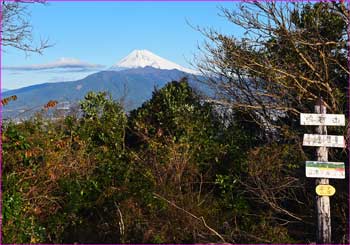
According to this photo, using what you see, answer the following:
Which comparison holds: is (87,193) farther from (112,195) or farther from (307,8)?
(307,8)

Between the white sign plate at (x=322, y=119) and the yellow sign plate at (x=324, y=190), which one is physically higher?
the white sign plate at (x=322, y=119)

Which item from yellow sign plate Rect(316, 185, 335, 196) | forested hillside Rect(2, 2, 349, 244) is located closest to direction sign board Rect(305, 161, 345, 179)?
yellow sign plate Rect(316, 185, 335, 196)

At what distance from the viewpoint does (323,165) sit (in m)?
5.55

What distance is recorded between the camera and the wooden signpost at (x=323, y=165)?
5.54m

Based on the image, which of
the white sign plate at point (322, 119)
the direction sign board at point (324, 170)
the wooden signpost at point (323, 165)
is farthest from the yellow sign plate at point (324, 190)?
the white sign plate at point (322, 119)

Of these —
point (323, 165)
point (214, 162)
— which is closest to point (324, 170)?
point (323, 165)

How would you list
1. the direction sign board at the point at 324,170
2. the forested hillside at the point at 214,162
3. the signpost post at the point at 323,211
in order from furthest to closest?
the forested hillside at the point at 214,162 < the signpost post at the point at 323,211 < the direction sign board at the point at 324,170

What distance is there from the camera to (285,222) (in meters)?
6.89

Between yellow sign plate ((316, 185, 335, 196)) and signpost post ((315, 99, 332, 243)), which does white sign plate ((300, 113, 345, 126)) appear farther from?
yellow sign plate ((316, 185, 335, 196))

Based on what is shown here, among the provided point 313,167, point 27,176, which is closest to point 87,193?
point 27,176

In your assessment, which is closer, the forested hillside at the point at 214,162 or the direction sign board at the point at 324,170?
the direction sign board at the point at 324,170

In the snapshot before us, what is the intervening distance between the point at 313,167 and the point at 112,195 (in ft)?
10.8

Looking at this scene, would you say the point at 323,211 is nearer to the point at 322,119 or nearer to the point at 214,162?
the point at 322,119

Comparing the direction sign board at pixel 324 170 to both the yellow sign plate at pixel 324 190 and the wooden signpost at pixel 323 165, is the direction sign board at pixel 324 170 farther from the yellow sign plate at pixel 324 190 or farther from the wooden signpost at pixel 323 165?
the yellow sign plate at pixel 324 190
